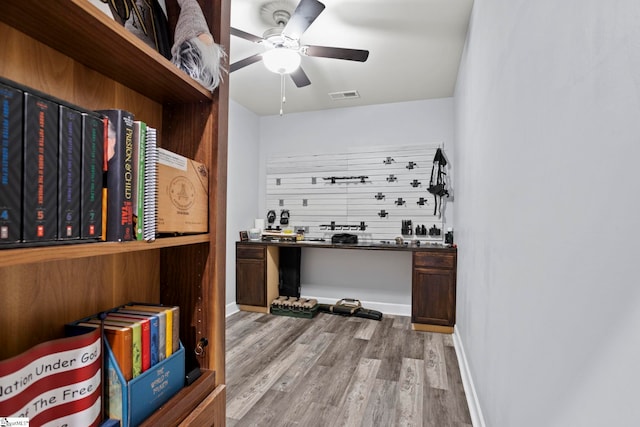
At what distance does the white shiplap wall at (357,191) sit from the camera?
4.09m


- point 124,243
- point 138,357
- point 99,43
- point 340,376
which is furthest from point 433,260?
point 99,43

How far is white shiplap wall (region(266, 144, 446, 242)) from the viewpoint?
4086 mm

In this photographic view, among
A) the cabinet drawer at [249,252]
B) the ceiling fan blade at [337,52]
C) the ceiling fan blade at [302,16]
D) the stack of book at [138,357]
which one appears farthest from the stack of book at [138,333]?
the cabinet drawer at [249,252]

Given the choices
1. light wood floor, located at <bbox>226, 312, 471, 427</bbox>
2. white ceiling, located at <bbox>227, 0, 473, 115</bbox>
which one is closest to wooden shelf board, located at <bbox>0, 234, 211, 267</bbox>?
light wood floor, located at <bbox>226, 312, 471, 427</bbox>

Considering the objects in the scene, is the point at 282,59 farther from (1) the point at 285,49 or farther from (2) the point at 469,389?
(2) the point at 469,389

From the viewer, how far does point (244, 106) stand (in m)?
4.38

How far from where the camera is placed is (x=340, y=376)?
8.07 ft

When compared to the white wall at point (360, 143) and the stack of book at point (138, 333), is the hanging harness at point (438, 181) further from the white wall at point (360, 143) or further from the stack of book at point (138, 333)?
the stack of book at point (138, 333)

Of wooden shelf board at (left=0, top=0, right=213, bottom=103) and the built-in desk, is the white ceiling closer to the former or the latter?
wooden shelf board at (left=0, top=0, right=213, bottom=103)

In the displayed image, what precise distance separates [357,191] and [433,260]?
1397mm

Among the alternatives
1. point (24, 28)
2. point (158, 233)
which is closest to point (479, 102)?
point (158, 233)

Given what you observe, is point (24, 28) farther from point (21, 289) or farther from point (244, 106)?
point (244, 106)

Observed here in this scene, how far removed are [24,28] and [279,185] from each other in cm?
Answer: 395

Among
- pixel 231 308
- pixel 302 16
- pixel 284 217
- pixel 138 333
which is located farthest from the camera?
pixel 284 217
